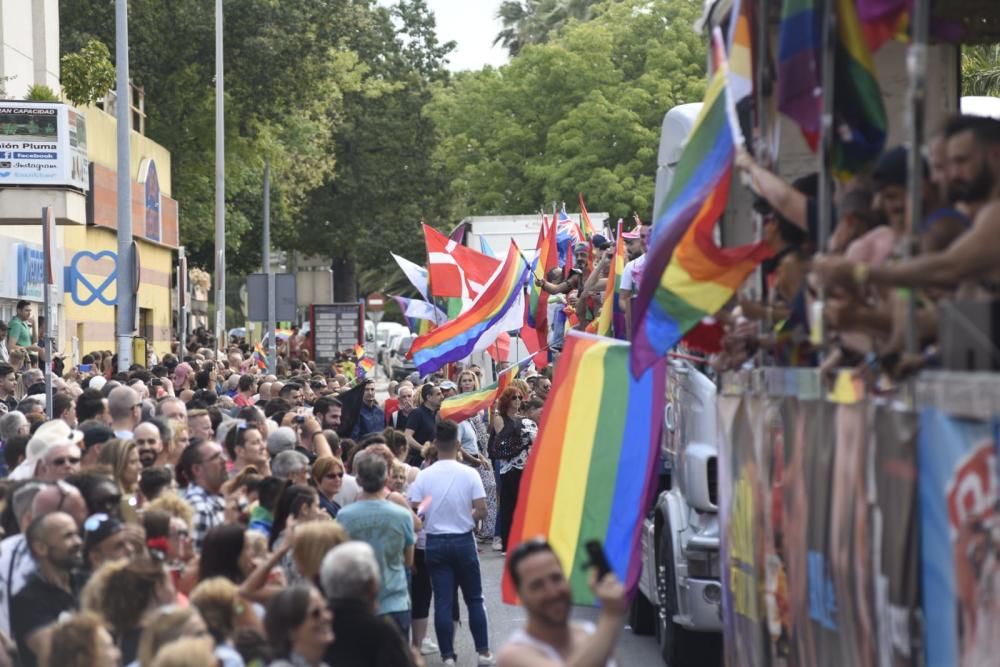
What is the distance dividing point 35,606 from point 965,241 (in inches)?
175

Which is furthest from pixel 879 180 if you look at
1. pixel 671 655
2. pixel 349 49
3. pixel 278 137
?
pixel 349 49

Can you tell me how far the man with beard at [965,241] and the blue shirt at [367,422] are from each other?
14668mm

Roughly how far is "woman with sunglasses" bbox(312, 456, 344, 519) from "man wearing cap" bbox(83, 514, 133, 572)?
3.46 metres

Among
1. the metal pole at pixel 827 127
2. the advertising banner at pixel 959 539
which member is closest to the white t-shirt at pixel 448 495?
the metal pole at pixel 827 127

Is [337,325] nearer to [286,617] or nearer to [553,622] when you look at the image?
[286,617]

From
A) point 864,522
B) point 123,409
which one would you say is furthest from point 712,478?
point 864,522

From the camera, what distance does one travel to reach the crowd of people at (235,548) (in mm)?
6559

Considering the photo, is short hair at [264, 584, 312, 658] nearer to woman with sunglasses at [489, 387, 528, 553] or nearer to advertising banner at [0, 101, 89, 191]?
woman with sunglasses at [489, 387, 528, 553]

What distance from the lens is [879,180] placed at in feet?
20.9

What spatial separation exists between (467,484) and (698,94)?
4846 cm

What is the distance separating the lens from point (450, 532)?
1378cm

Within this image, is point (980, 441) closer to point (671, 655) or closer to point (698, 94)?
point (671, 655)

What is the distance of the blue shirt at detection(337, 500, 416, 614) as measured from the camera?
36.5ft

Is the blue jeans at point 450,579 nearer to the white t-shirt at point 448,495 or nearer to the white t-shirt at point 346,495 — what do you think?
the white t-shirt at point 448,495
